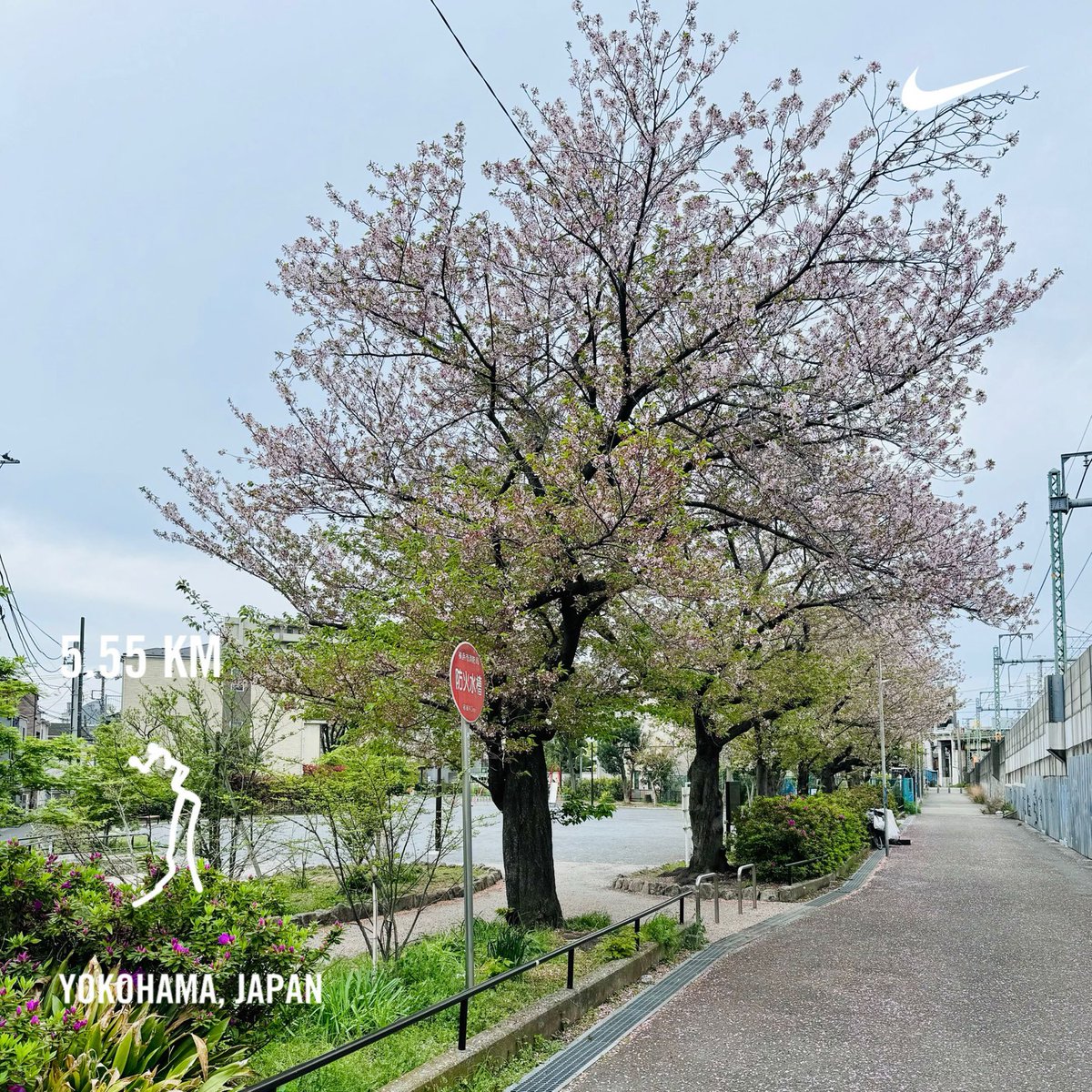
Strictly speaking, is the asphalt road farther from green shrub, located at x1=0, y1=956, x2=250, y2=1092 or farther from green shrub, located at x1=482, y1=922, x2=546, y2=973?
green shrub, located at x1=0, y1=956, x2=250, y2=1092

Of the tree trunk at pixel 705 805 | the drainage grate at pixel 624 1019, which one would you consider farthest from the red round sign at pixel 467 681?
the tree trunk at pixel 705 805

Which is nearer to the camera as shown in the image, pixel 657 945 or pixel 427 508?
pixel 427 508

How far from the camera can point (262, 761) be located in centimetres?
971

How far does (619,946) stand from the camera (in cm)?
968

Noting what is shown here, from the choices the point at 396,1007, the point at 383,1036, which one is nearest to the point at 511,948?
the point at 396,1007

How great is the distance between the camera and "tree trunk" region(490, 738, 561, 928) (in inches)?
445

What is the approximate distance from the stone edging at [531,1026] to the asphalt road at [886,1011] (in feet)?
1.75

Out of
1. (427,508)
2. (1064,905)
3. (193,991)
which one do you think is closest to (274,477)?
(427,508)

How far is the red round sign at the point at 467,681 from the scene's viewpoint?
6.36 m

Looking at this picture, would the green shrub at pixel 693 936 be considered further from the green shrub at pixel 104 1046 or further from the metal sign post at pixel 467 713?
the green shrub at pixel 104 1046

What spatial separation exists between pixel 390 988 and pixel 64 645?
366cm

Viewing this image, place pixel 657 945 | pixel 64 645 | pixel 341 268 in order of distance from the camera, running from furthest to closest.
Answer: pixel 341 268, pixel 657 945, pixel 64 645

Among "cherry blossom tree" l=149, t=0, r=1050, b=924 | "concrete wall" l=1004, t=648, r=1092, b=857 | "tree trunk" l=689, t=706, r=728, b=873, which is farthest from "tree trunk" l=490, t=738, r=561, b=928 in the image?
"concrete wall" l=1004, t=648, r=1092, b=857

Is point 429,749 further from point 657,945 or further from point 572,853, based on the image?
point 572,853
